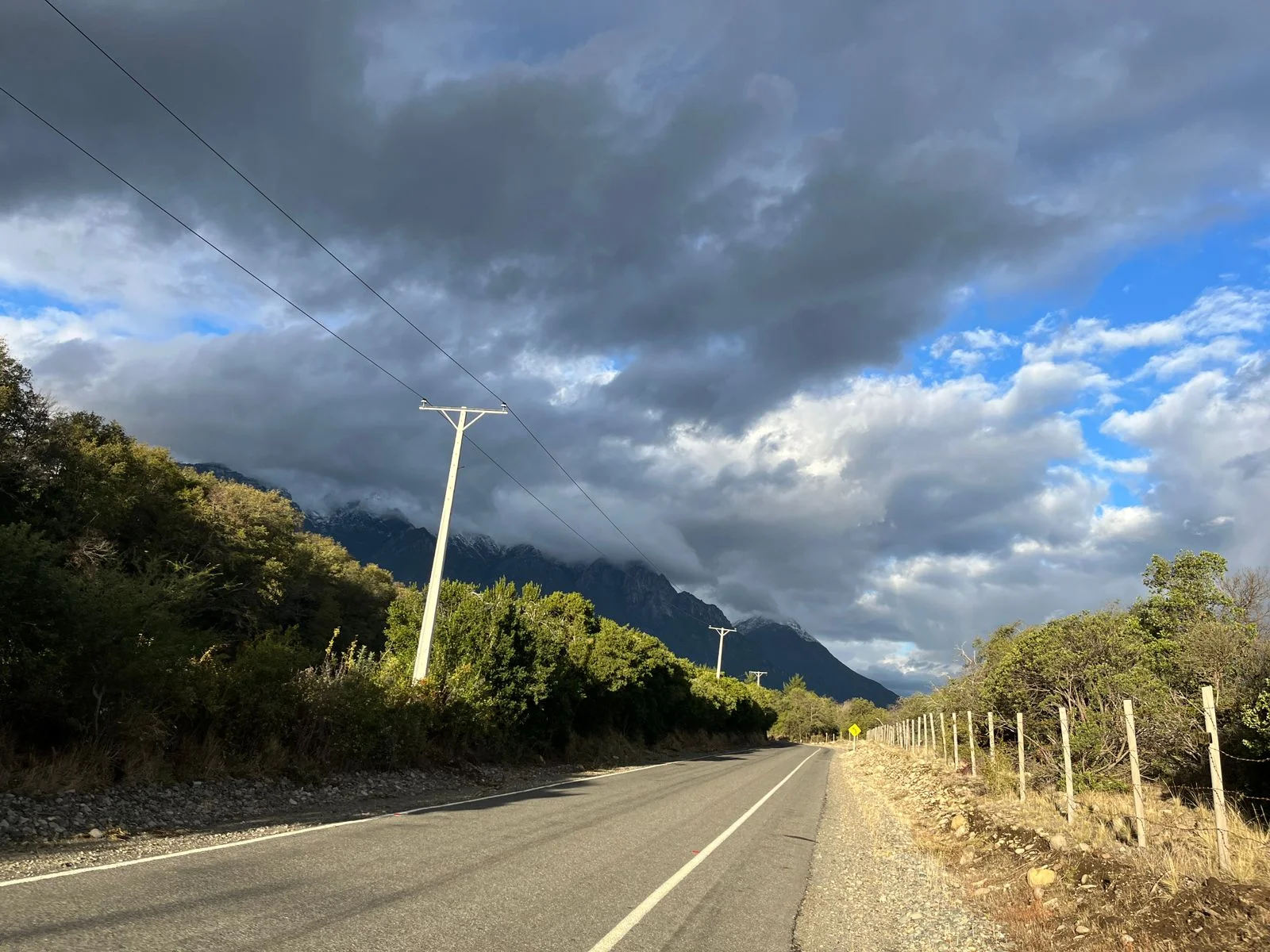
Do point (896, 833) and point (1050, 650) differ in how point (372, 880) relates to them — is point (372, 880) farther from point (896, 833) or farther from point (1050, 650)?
point (1050, 650)

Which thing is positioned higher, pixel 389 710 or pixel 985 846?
pixel 389 710

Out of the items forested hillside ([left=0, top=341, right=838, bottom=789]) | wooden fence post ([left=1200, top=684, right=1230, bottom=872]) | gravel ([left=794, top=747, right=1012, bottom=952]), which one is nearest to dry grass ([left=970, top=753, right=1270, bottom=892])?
wooden fence post ([left=1200, top=684, right=1230, bottom=872])

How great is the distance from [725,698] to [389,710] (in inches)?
A: 2159

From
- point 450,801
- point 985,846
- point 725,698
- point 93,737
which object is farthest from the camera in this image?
point 725,698

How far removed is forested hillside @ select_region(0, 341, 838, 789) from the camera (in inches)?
430

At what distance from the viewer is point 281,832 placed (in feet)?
31.7

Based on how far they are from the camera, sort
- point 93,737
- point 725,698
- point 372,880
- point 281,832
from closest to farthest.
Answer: point 372,880, point 281,832, point 93,737, point 725,698

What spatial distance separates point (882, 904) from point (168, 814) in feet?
31.2

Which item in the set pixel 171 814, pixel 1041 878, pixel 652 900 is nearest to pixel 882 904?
pixel 1041 878

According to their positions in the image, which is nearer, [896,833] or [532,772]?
[896,833]

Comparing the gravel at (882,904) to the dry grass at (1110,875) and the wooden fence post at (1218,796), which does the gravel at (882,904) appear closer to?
the dry grass at (1110,875)

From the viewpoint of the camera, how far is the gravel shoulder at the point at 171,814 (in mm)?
7840

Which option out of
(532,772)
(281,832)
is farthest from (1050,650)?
(281,832)

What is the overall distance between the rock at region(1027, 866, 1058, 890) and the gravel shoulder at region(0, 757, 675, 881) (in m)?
9.40
